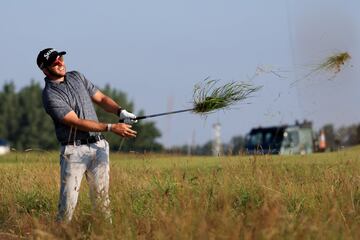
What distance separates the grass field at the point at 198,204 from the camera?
579 cm

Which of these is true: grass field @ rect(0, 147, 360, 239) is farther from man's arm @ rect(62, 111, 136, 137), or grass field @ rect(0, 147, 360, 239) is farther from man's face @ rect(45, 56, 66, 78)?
man's face @ rect(45, 56, 66, 78)

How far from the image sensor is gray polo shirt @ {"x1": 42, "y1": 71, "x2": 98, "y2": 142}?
26.4ft

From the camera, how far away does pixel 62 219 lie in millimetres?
8125

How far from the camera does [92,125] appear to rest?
795 centimetres

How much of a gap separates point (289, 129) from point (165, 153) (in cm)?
2132

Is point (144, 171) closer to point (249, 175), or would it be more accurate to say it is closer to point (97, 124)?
point (249, 175)

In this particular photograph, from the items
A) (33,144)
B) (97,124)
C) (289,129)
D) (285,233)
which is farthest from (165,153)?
(33,144)

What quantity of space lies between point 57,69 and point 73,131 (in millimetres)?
695

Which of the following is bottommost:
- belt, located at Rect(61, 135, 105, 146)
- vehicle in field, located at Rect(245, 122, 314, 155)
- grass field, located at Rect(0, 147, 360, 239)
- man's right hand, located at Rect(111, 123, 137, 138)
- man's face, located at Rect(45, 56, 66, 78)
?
grass field, located at Rect(0, 147, 360, 239)

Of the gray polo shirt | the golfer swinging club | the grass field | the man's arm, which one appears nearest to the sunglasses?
the golfer swinging club

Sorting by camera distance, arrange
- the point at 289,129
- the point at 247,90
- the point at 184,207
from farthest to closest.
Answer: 1. the point at 289,129
2. the point at 247,90
3. the point at 184,207

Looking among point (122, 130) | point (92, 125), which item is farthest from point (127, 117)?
point (92, 125)

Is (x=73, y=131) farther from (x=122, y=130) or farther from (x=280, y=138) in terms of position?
(x=280, y=138)

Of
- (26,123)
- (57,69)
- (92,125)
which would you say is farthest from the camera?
(26,123)
